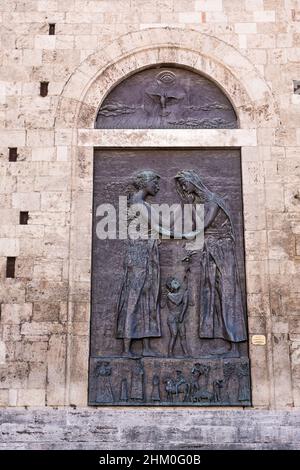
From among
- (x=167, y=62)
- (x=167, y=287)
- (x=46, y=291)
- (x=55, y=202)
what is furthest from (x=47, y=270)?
(x=167, y=62)

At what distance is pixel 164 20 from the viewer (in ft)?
41.3

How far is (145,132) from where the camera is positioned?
12.1 meters

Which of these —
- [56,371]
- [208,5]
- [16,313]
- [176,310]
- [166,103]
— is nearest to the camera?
[56,371]

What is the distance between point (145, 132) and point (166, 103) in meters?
0.77

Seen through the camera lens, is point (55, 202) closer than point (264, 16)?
Yes

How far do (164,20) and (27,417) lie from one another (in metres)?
7.68

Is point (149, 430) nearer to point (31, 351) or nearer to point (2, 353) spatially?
point (31, 351)

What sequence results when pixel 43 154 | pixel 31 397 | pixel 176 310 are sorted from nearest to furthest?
pixel 31 397
pixel 176 310
pixel 43 154

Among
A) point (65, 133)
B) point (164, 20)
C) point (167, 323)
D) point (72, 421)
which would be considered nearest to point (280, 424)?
point (167, 323)

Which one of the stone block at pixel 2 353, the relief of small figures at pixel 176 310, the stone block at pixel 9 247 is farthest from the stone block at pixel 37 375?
the relief of small figures at pixel 176 310

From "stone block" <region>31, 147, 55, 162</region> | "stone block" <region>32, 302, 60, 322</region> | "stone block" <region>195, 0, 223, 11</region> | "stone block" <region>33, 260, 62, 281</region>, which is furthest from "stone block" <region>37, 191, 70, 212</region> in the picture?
"stone block" <region>195, 0, 223, 11</region>

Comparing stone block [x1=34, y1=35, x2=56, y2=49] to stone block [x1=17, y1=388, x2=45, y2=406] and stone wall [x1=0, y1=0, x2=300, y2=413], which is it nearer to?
stone wall [x1=0, y1=0, x2=300, y2=413]

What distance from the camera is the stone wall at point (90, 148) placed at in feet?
36.4

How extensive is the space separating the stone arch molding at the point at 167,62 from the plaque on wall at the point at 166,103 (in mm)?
162
